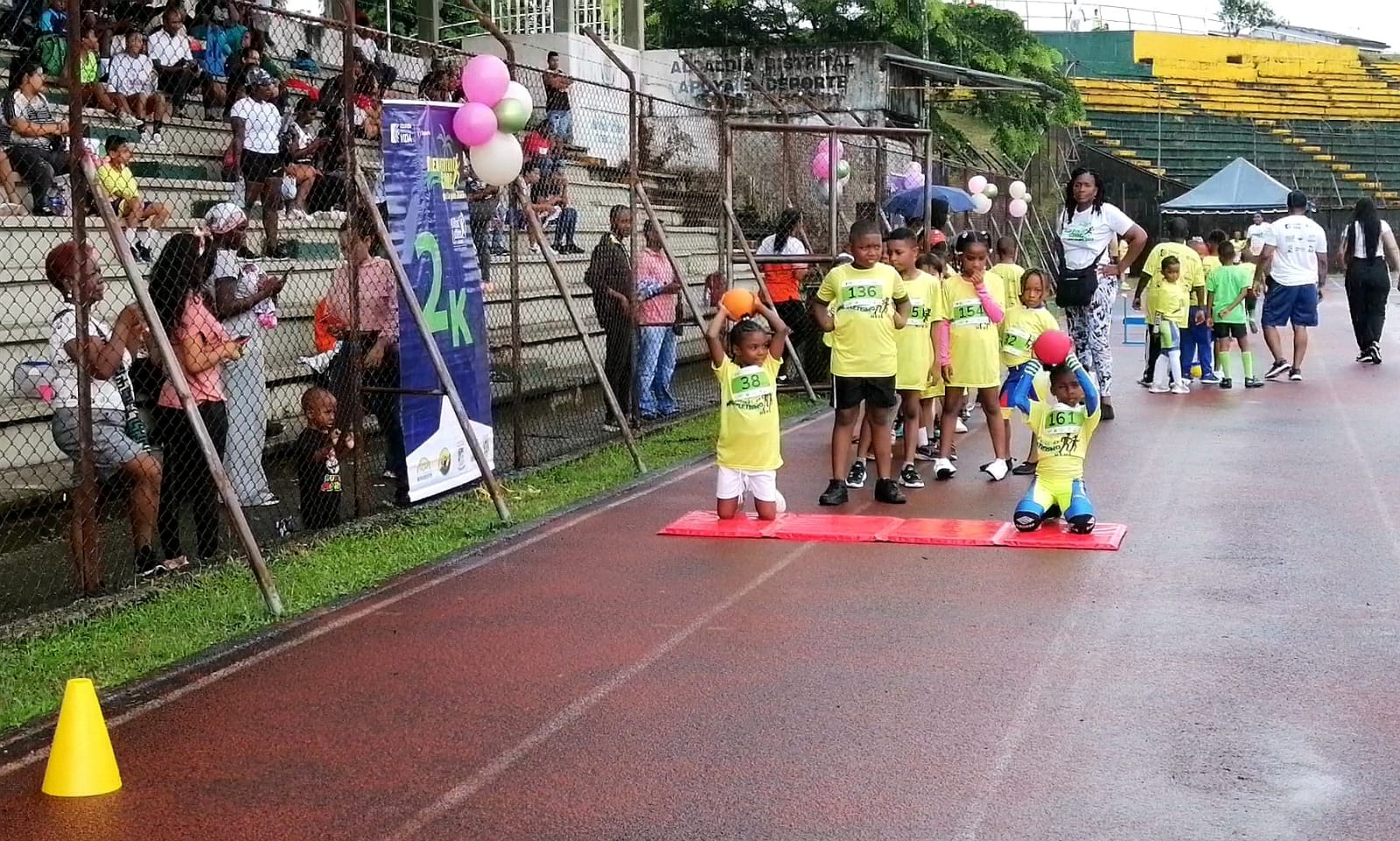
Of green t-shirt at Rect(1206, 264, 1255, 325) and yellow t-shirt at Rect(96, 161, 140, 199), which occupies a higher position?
yellow t-shirt at Rect(96, 161, 140, 199)

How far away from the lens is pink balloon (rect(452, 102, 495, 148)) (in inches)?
376

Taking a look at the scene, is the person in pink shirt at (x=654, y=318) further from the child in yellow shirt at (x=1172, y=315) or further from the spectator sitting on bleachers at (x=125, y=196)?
the child in yellow shirt at (x=1172, y=315)

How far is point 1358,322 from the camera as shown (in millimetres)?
19234

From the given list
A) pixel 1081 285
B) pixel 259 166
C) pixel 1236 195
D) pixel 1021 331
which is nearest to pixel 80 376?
pixel 259 166

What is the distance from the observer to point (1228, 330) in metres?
16.9

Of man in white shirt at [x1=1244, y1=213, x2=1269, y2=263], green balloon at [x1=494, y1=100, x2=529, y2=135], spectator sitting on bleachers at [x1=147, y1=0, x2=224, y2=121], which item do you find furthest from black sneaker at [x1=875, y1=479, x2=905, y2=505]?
man in white shirt at [x1=1244, y1=213, x2=1269, y2=263]

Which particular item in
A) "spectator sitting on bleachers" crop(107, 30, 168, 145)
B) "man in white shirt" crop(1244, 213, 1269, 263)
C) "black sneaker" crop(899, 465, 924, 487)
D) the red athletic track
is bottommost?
the red athletic track

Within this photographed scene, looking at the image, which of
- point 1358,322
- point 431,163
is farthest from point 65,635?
point 1358,322

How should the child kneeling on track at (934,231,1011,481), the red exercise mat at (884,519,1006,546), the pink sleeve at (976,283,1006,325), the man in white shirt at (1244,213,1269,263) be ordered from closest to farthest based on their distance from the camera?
the red exercise mat at (884,519,1006,546)
the child kneeling on track at (934,231,1011,481)
the pink sleeve at (976,283,1006,325)
the man in white shirt at (1244,213,1269,263)

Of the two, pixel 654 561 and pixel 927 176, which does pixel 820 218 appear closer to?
pixel 927 176

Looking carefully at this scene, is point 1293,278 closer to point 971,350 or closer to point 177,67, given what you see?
point 971,350

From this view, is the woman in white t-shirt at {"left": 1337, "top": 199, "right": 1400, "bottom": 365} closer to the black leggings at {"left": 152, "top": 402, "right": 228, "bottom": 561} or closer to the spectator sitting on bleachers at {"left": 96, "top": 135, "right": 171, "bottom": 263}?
the spectator sitting on bleachers at {"left": 96, "top": 135, "right": 171, "bottom": 263}

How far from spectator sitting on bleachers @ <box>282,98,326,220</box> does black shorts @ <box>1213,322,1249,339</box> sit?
9762 millimetres

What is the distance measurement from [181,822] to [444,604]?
113 inches
